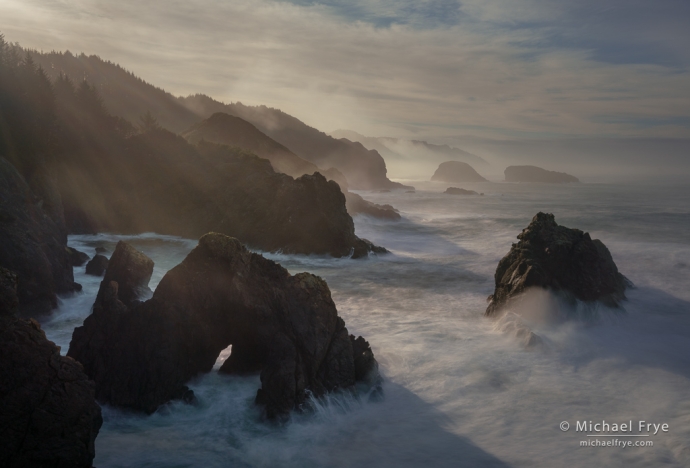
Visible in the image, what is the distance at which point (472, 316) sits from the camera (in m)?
21.7

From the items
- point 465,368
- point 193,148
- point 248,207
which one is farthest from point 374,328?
point 193,148

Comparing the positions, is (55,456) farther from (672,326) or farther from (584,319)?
(672,326)

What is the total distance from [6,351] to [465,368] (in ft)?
40.7

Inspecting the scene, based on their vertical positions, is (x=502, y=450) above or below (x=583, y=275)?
below

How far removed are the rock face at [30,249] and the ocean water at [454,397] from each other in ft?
3.03

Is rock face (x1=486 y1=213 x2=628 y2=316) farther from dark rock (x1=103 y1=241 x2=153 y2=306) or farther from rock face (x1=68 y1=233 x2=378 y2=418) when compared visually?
dark rock (x1=103 y1=241 x2=153 y2=306)

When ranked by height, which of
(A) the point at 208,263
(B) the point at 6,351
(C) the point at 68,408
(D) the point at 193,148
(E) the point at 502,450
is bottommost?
(E) the point at 502,450

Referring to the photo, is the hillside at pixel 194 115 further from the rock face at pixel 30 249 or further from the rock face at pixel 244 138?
the rock face at pixel 30 249

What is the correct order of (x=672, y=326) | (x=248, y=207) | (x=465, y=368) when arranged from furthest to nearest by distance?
1. (x=248, y=207)
2. (x=672, y=326)
3. (x=465, y=368)

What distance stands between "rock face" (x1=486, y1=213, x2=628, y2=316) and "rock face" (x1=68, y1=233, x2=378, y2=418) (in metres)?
9.52

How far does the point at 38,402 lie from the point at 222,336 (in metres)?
5.82

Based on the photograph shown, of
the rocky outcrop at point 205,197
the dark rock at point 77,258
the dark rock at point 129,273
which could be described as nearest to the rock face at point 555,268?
the dark rock at point 129,273

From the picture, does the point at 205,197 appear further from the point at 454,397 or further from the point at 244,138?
the point at 244,138

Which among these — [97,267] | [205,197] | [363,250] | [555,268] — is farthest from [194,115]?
[555,268]
